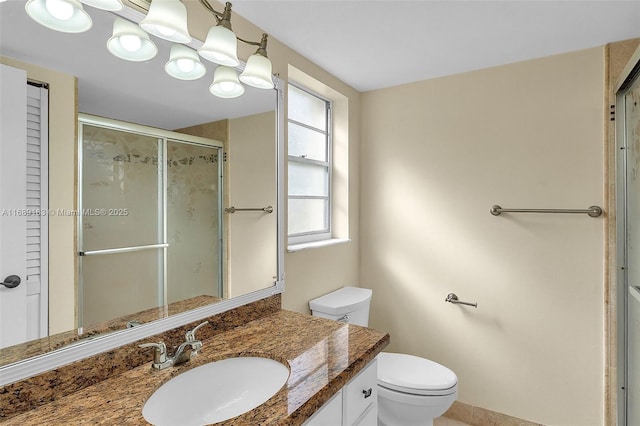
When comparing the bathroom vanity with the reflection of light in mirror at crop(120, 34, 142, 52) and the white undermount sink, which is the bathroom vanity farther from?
the reflection of light in mirror at crop(120, 34, 142, 52)

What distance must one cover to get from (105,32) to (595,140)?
2.28 meters

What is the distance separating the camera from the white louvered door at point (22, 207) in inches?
32.3

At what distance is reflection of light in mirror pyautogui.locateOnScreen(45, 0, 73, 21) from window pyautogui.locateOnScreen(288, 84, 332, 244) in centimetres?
130

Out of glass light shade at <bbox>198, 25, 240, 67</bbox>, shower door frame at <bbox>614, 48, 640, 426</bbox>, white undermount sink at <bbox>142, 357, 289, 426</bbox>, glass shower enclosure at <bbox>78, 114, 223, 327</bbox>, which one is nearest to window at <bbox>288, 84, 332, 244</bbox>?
glass shower enclosure at <bbox>78, 114, 223, 327</bbox>

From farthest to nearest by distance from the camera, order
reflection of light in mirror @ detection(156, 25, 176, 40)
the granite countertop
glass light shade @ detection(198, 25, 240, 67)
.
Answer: glass light shade @ detection(198, 25, 240, 67) → reflection of light in mirror @ detection(156, 25, 176, 40) → the granite countertop

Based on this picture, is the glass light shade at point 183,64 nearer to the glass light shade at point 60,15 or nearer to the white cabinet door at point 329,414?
the glass light shade at point 60,15

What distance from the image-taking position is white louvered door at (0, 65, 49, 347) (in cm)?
82

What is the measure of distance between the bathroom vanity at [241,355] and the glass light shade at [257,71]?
0.96 metres

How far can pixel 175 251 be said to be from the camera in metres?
1.25

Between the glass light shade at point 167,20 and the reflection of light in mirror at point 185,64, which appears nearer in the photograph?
the glass light shade at point 167,20

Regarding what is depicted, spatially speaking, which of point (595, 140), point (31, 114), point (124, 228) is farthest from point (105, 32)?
point (595, 140)

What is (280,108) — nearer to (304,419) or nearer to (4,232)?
→ (4,232)

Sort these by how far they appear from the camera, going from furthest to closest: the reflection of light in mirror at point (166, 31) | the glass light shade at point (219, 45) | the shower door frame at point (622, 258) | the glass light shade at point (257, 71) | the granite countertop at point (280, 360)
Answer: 1. the shower door frame at point (622, 258)
2. the glass light shade at point (257, 71)
3. the glass light shade at point (219, 45)
4. the reflection of light in mirror at point (166, 31)
5. the granite countertop at point (280, 360)

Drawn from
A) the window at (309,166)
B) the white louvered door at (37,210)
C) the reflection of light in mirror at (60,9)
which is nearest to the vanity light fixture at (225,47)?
the reflection of light in mirror at (60,9)
